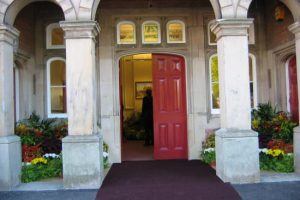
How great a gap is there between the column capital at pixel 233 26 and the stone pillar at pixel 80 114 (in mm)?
2347

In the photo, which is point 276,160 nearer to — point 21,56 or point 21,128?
point 21,128

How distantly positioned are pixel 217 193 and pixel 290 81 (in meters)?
4.32

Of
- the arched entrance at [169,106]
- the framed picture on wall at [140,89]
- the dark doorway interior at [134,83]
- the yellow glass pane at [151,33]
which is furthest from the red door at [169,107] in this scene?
the framed picture on wall at [140,89]

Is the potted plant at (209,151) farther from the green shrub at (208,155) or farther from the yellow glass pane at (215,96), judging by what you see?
the yellow glass pane at (215,96)

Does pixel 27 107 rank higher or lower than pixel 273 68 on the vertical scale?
lower

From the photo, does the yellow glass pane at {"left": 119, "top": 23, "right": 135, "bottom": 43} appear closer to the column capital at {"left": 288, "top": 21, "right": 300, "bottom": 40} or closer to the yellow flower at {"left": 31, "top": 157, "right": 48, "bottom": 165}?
the yellow flower at {"left": 31, "top": 157, "right": 48, "bottom": 165}

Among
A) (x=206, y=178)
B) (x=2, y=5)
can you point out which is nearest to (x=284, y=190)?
(x=206, y=178)

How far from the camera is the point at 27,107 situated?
891cm

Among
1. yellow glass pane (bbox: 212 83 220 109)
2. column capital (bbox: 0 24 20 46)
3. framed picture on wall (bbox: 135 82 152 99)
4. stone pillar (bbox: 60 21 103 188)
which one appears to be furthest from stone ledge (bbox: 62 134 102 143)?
framed picture on wall (bbox: 135 82 152 99)

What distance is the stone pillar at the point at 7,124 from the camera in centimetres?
657

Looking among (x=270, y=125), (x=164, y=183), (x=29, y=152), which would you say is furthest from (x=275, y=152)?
(x=29, y=152)

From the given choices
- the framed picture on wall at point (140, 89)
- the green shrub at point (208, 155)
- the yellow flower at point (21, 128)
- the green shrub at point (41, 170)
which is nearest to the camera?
the green shrub at point (41, 170)

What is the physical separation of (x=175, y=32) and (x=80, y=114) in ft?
12.8

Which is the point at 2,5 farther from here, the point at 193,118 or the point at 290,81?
the point at 290,81
